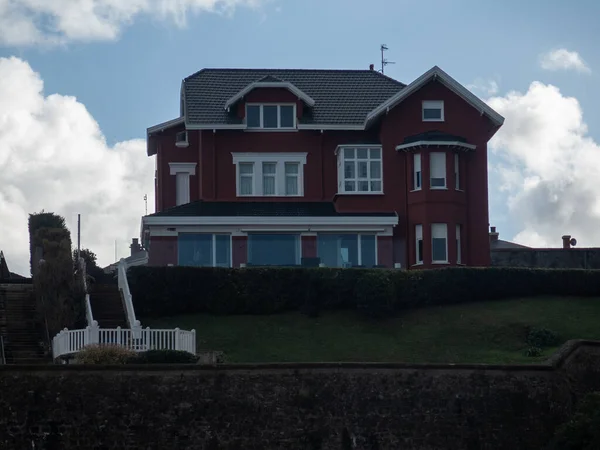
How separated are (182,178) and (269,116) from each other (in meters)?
4.58

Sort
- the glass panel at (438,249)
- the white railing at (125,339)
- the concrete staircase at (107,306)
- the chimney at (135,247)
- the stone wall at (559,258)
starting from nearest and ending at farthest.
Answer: the white railing at (125,339) → the concrete staircase at (107,306) → the glass panel at (438,249) → the stone wall at (559,258) → the chimney at (135,247)

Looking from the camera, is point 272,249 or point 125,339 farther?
point 272,249

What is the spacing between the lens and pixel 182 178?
2240 inches

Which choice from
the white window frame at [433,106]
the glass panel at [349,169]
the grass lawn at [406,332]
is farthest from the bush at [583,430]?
the white window frame at [433,106]

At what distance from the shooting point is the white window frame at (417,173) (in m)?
54.3

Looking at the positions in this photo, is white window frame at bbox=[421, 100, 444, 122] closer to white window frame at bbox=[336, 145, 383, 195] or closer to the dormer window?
white window frame at bbox=[336, 145, 383, 195]

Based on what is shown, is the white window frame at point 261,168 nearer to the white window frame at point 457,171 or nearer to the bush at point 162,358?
the white window frame at point 457,171

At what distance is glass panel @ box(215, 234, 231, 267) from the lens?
174ft

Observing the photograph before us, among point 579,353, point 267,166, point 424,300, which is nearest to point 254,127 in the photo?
point 267,166

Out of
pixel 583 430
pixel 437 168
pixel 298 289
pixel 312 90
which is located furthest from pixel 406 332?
pixel 312 90

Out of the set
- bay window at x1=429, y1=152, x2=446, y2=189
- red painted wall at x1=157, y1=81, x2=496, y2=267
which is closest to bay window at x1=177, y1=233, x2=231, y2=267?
red painted wall at x1=157, y1=81, x2=496, y2=267

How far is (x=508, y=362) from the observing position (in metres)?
41.2

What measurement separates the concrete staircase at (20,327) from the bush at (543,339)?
15.5m

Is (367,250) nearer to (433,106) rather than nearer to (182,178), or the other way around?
(433,106)
